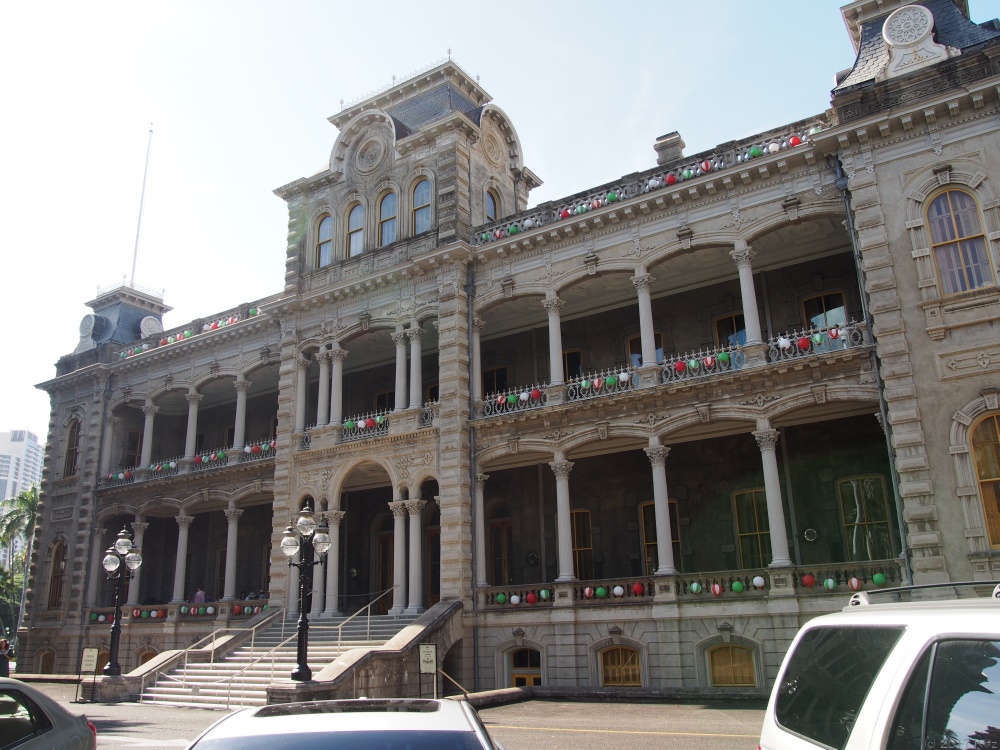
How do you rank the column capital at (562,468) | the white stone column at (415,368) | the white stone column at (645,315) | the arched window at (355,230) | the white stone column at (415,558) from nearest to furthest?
the white stone column at (645,315), the column capital at (562,468), the white stone column at (415,558), the white stone column at (415,368), the arched window at (355,230)

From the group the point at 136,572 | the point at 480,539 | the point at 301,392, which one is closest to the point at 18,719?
the point at 480,539

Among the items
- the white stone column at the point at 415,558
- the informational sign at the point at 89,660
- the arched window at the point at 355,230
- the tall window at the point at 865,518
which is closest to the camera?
the tall window at the point at 865,518

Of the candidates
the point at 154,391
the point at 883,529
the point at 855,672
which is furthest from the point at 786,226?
the point at 154,391

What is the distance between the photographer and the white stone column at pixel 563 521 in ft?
70.1

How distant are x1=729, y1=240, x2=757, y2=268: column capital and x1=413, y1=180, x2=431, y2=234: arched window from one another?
10.2m

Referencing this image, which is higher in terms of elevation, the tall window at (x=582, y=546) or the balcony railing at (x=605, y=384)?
the balcony railing at (x=605, y=384)

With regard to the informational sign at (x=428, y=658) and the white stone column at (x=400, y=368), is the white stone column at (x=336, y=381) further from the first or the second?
the informational sign at (x=428, y=658)

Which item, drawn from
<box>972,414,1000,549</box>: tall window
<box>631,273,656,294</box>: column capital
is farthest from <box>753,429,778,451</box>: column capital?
<box>631,273,656,294</box>: column capital

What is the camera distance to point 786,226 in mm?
20469

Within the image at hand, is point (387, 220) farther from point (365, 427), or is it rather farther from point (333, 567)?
point (333, 567)

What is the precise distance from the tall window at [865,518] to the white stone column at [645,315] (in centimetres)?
582

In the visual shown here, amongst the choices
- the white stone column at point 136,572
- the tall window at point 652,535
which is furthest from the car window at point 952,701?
the white stone column at point 136,572

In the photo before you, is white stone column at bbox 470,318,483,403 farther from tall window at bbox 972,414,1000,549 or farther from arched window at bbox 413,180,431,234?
tall window at bbox 972,414,1000,549

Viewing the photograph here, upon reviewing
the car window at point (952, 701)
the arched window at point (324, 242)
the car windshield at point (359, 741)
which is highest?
the arched window at point (324, 242)
